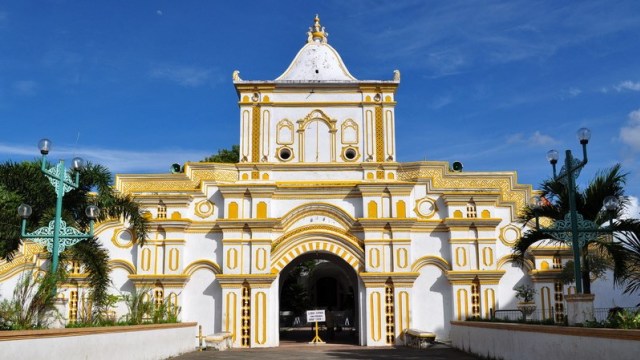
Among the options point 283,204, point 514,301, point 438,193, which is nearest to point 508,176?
point 438,193

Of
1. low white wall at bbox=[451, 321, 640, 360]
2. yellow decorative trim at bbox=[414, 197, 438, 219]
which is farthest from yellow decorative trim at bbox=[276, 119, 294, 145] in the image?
low white wall at bbox=[451, 321, 640, 360]

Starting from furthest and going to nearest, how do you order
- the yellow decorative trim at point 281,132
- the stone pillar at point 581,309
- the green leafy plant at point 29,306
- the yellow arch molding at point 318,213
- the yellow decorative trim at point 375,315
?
1. the yellow decorative trim at point 281,132
2. the yellow arch molding at point 318,213
3. the yellow decorative trim at point 375,315
4. the stone pillar at point 581,309
5. the green leafy plant at point 29,306

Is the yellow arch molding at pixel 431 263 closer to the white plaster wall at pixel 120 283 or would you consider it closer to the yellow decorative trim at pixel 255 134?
the yellow decorative trim at pixel 255 134

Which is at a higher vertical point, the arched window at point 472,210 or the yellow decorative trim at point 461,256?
the arched window at point 472,210

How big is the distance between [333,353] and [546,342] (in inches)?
320

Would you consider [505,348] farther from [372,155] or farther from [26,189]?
[26,189]

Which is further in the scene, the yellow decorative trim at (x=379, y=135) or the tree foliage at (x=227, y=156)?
the tree foliage at (x=227, y=156)

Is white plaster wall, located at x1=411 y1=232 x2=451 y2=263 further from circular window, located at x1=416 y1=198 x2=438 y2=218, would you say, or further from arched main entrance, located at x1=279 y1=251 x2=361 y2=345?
arched main entrance, located at x1=279 y1=251 x2=361 y2=345

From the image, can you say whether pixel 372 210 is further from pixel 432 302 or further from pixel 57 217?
pixel 57 217

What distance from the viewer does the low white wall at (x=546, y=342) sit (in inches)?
362

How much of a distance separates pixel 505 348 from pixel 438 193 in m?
9.32

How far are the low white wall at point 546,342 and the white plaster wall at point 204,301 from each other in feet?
27.8

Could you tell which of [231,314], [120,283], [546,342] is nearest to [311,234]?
[231,314]

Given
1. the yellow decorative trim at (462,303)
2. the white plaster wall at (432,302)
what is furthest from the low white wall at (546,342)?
the white plaster wall at (432,302)
